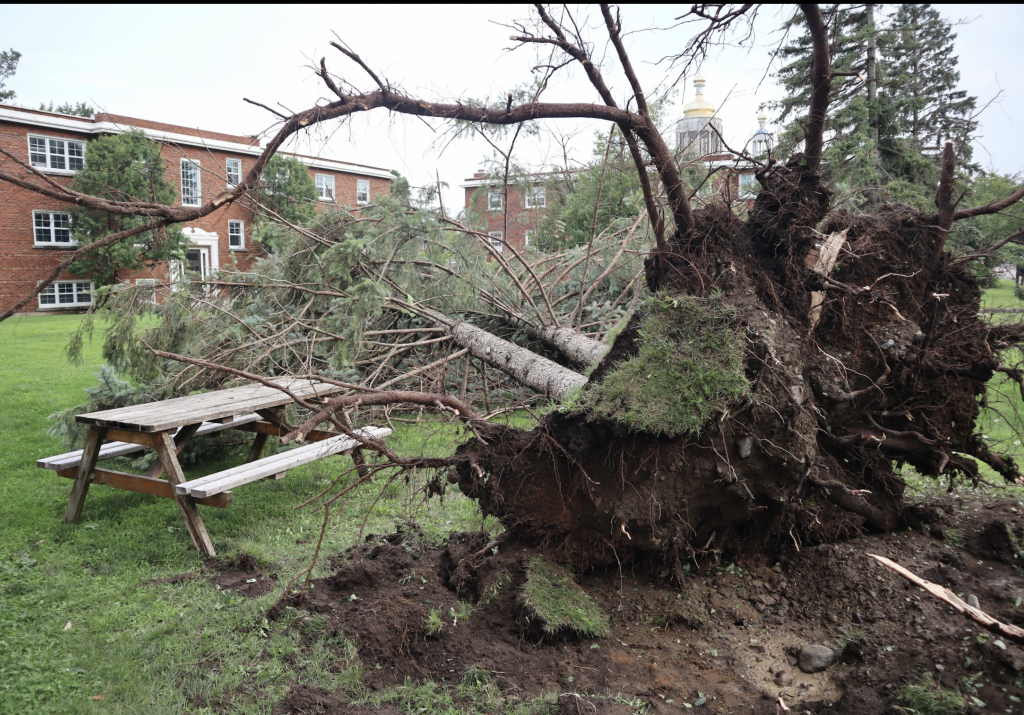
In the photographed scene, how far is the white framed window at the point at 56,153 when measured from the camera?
22.0m

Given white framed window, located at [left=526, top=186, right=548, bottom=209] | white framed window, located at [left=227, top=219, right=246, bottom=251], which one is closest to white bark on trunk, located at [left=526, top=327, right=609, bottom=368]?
white framed window, located at [left=526, top=186, right=548, bottom=209]

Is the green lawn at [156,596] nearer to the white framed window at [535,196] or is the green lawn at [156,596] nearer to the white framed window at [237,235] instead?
the white framed window at [535,196]

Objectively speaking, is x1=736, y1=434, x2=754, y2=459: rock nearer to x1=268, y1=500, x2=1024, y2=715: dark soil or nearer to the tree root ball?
the tree root ball

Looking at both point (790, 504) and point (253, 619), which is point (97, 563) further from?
point (790, 504)

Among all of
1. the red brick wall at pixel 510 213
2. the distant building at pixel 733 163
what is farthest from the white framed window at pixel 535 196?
the distant building at pixel 733 163

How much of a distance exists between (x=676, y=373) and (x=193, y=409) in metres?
3.49

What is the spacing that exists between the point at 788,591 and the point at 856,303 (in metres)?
1.78

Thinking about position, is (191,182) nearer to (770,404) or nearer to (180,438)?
(180,438)

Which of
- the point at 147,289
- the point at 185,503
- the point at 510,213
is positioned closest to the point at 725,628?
the point at 185,503

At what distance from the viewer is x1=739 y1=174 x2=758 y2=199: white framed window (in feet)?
12.9

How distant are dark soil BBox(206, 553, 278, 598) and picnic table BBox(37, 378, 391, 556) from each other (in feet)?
0.51

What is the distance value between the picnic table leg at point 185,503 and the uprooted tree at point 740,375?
1.19 metres

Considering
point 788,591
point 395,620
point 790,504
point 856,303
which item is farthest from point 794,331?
point 395,620

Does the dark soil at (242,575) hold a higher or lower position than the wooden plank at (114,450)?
lower
